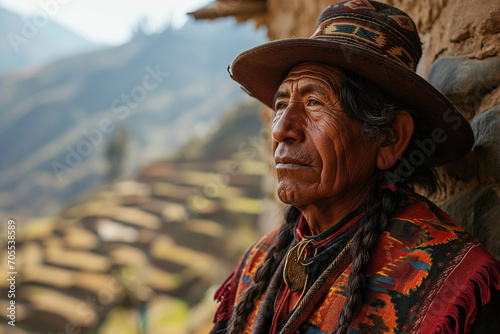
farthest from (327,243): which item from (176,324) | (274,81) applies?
(176,324)

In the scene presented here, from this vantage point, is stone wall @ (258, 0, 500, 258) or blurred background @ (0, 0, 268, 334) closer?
stone wall @ (258, 0, 500, 258)

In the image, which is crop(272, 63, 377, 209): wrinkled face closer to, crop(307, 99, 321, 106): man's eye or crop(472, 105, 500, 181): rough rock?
crop(307, 99, 321, 106): man's eye

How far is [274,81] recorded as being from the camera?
1822 millimetres

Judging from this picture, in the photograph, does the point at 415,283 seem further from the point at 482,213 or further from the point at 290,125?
the point at 290,125

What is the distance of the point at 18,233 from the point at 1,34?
32.2 meters

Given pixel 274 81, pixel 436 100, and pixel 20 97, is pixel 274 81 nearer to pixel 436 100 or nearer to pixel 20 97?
pixel 436 100

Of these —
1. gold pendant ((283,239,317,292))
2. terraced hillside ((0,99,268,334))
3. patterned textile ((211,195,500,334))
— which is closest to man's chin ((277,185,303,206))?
gold pendant ((283,239,317,292))

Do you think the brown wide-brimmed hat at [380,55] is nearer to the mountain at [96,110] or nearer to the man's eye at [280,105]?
the man's eye at [280,105]

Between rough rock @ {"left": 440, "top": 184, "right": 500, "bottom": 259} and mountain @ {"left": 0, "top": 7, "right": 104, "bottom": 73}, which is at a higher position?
mountain @ {"left": 0, "top": 7, "right": 104, "bottom": 73}

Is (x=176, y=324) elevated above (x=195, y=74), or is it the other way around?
(x=195, y=74)

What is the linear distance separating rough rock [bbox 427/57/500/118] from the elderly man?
20 centimetres

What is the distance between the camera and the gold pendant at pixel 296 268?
1.43 meters

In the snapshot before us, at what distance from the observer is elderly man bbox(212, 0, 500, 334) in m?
1.22

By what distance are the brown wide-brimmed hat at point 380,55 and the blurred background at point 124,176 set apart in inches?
127
